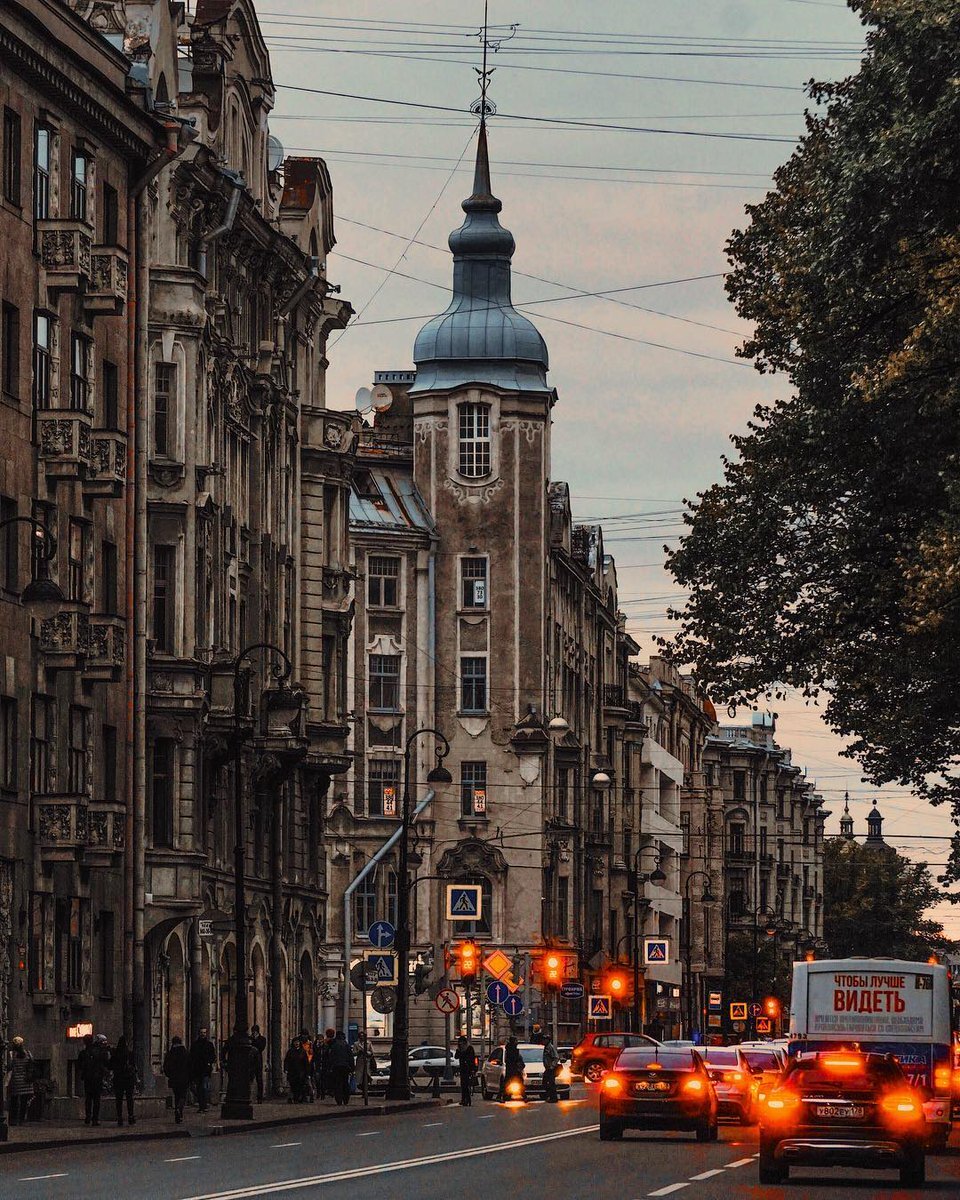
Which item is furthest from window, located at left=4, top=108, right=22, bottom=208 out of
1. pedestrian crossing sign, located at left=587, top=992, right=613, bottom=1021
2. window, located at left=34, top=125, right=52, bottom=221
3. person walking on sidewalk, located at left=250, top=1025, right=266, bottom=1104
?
pedestrian crossing sign, located at left=587, top=992, right=613, bottom=1021

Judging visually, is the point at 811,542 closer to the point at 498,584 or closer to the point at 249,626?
the point at 249,626

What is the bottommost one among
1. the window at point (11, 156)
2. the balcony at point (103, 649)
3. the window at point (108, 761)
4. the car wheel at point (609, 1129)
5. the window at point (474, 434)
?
the car wheel at point (609, 1129)

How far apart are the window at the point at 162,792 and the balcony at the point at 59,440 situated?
8.78m

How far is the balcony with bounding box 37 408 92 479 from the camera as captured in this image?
4759 cm

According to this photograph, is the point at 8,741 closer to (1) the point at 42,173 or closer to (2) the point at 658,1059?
(1) the point at 42,173

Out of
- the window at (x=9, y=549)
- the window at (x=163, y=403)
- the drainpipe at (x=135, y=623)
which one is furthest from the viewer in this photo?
the window at (x=163, y=403)

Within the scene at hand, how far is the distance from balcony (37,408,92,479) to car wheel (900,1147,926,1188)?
23.0 m

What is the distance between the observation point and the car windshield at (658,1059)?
39.9 metres

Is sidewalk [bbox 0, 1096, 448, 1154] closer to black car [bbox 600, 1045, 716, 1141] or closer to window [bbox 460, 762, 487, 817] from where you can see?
black car [bbox 600, 1045, 716, 1141]

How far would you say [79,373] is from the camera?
50.5 metres

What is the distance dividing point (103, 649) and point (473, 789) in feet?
164

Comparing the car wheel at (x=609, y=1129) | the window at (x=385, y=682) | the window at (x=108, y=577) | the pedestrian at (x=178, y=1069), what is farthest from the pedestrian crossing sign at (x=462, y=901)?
the window at (x=385, y=682)

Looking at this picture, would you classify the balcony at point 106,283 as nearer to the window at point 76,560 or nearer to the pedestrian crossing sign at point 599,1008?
the window at point 76,560

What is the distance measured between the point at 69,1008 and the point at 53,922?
1.79m
